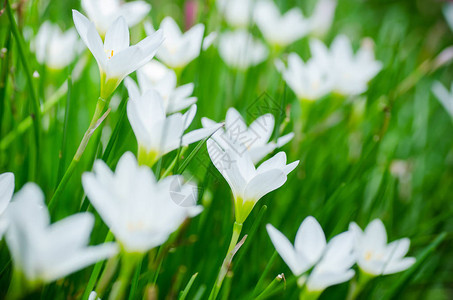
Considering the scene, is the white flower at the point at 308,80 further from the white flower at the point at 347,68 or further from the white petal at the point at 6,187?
the white petal at the point at 6,187

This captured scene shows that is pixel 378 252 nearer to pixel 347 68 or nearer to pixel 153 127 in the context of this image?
pixel 153 127

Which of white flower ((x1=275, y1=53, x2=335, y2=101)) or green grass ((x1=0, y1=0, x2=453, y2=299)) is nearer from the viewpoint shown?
green grass ((x1=0, y1=0, x2=453, y2=299))

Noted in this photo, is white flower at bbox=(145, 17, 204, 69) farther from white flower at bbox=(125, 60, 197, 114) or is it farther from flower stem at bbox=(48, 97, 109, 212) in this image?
flower stem at bbox=(48, 97, 109, 212)

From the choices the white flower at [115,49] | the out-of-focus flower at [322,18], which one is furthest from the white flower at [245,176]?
the out-of-focus flower at [322,18]

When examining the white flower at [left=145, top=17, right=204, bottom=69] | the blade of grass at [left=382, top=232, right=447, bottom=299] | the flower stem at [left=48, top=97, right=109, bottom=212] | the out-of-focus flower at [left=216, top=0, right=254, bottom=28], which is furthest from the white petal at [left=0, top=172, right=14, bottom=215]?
the out-of-focus flower at [left=216, top=0, right=254, bottom=28]

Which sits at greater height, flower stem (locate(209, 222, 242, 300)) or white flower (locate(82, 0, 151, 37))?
white flower (locate(82, 0, 151, 37))

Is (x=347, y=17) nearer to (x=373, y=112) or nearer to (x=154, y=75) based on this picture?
(x=373, y=112)
